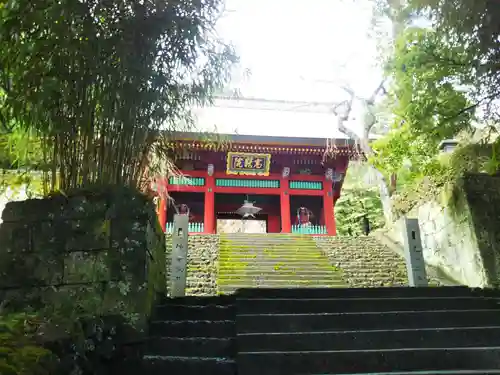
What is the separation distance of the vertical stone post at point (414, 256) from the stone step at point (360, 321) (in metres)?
1.87

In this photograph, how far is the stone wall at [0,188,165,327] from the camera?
326 centimetres

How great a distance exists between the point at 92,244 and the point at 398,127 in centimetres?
655

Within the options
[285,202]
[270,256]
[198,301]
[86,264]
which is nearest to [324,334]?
[198,301]

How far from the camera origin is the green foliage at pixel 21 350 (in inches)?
92.8

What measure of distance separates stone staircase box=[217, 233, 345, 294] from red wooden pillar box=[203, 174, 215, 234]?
291 centimetres

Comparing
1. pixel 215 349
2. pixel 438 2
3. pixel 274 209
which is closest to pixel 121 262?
pixel 215 349

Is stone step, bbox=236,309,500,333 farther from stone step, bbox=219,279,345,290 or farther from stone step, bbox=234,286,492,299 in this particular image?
stone step, bbox=219,279,345,290

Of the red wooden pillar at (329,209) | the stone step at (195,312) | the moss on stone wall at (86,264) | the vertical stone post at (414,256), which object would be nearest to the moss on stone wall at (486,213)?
the vertical stone post at (414,256)

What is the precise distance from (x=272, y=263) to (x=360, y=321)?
16.4 feet

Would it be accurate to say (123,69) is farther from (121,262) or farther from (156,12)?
(121,262)

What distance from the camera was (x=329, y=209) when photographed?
1438 centimetres

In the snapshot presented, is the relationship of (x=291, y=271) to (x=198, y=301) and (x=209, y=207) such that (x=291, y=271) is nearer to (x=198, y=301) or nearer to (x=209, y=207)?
(x=198, y=301)

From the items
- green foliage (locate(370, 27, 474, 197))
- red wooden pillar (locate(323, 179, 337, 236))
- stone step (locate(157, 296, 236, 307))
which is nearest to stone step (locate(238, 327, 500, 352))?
stone step (locate(157, 296, 236, 307))

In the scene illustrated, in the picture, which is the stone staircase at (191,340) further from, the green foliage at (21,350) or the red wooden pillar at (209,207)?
the red wooden pillar at (209,207)
